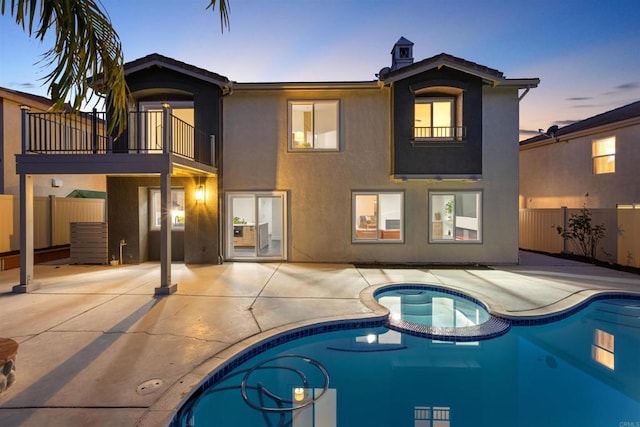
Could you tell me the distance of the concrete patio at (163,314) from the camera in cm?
337

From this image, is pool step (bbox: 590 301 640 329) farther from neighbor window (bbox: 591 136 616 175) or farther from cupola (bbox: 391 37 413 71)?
cupola (bbox: 391 37 413 71)

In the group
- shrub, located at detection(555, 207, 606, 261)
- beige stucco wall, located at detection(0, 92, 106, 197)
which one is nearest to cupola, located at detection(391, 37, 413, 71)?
shrub, located at detection(555, 207, 606, 261)

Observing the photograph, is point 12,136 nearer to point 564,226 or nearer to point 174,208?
point 174,208

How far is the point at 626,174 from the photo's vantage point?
515 inches

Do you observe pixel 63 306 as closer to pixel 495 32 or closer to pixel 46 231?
pixel 46 231

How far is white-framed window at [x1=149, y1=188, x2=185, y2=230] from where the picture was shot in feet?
37.0

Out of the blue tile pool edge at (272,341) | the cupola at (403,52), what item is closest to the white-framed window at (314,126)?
the cupola at (403,52)

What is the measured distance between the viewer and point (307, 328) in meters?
5.40

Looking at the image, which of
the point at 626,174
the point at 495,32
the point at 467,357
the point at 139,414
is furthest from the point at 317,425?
the point at 495,32

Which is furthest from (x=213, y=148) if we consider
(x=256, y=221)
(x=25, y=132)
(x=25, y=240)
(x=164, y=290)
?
(x=25, y=240)

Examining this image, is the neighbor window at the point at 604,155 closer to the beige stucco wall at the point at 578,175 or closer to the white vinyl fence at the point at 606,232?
the beige stucco wall at the point at 578,175

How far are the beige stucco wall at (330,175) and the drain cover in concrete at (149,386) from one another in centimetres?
762

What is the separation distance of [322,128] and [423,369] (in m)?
8.63

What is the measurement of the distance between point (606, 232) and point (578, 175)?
182 inches
